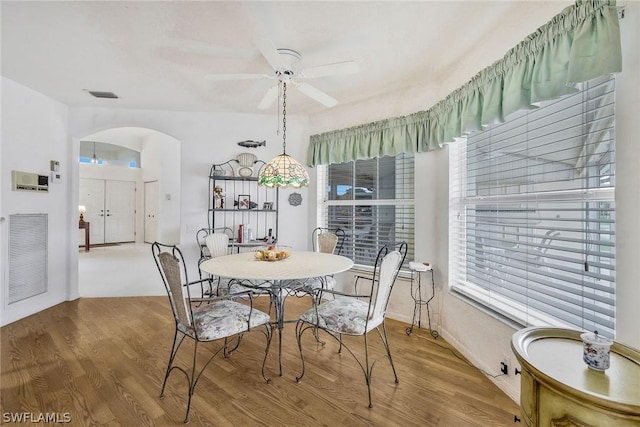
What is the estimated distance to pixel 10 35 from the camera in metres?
2.23

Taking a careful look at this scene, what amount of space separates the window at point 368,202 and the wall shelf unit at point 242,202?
759 millimetres

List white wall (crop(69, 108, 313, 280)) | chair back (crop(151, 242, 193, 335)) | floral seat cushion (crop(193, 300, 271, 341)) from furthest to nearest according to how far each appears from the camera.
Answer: white wall (crop(69, 108, 313, 280)) < floral seat cushion (crop(193, 300, 271, 341)) < chair back (crop(151, 242, 193, 335))

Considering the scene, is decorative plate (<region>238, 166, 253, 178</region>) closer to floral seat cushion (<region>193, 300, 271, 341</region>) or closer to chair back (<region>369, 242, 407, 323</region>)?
floral seat cushion (<region>193, 300, 271, 341</region>)

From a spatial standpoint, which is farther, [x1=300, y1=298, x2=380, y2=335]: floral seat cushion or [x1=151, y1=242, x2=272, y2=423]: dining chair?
[x1=300, y1=298, x2=380, y2=335]: floral seat cushion

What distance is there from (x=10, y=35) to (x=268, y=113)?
2.42 m

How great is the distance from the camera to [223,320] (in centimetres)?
192

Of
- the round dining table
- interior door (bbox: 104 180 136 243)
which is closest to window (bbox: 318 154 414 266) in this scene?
the round dining table

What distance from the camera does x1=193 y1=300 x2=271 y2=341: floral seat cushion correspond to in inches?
71.9

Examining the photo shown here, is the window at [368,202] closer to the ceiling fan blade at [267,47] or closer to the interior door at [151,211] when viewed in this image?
the ceiling fan blade at [267,47]

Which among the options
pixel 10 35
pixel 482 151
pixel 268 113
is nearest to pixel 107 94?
pixel 10 35

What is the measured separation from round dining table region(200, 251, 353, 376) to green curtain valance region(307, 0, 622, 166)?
148 cm

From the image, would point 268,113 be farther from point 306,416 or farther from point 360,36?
point 306,416

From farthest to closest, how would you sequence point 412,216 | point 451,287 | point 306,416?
point 412,216 < point 451,287 < point 306,416

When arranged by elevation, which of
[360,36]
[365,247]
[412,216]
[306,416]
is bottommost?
[306,416]
